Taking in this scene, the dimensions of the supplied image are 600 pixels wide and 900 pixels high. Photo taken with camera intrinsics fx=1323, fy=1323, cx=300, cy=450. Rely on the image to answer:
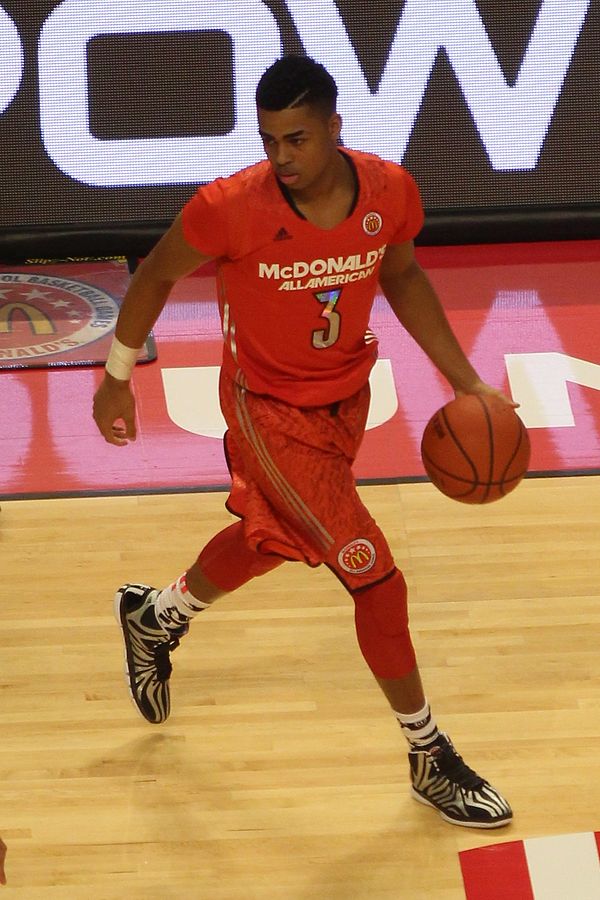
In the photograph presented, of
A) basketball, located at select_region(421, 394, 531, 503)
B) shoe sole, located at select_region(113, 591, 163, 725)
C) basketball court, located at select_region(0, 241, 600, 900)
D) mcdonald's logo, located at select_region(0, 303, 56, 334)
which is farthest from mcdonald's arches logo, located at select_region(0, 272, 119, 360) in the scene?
basketball, located at select_region(421, 394, 531, 503)

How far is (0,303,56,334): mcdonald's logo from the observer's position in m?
6.46

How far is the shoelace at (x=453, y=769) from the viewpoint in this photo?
356 centimetres

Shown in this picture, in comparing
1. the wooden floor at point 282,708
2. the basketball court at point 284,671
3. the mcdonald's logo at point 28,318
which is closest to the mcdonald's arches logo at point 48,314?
the mcdonald's logo at point 28,318

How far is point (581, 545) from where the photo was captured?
475 centimetres

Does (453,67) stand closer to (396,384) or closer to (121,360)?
(396,384)

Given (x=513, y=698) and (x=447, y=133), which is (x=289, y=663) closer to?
(x=513, y=698)

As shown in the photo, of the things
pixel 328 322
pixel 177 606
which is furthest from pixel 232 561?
pixel 328 322

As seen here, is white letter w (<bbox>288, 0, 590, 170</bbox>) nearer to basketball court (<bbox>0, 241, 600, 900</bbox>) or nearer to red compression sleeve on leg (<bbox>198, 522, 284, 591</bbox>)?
basketball court (<bbox>0, 241, 600, 900</bbox>)

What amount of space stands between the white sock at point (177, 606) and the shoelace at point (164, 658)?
62 mm

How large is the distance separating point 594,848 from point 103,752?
147 cm

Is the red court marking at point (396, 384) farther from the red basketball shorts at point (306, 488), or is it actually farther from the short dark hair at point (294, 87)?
the short dark hair at point (294, 87)

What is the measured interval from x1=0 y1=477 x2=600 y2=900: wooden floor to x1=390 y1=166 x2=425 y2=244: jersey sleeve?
1.42m

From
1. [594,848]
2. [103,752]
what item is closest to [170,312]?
[103,752]

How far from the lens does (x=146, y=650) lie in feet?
13.0
